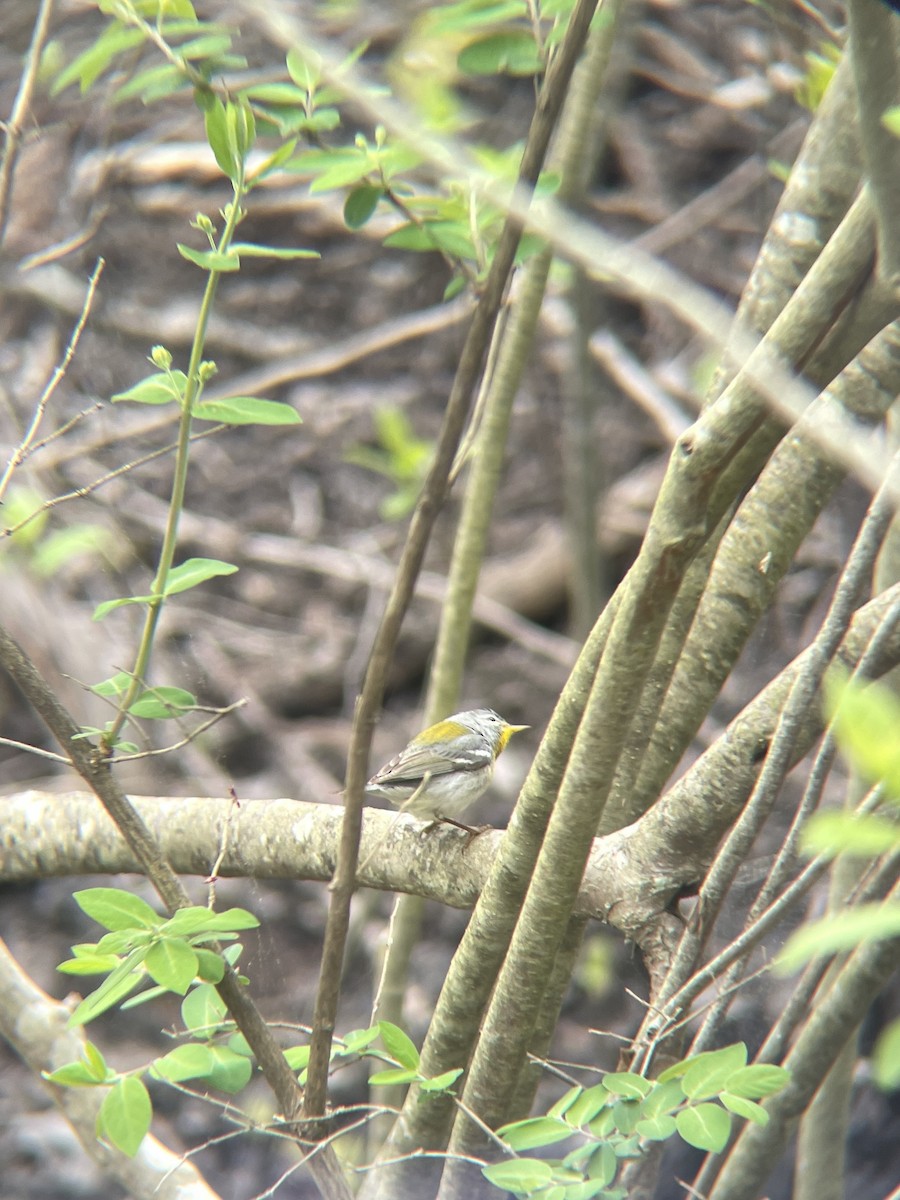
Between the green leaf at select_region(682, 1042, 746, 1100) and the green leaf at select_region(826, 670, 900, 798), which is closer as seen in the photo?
the green leaf at select_region(826, 670, 900, 798)

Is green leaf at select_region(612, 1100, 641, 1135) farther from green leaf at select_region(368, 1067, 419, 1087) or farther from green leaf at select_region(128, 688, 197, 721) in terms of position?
green leaf at select_region(128, 688, 197, 721)

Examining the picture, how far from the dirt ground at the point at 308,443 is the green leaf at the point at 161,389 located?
10.2 feet

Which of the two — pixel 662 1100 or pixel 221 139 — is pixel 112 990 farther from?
pixel 221 139

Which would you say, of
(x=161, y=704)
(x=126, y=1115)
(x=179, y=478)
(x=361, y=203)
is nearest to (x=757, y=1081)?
(x=126, y=1115)

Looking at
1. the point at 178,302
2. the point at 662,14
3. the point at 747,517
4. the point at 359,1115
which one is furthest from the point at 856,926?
the point at 662,14

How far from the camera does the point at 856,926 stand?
2.35 ft

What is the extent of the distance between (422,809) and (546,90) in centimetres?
186

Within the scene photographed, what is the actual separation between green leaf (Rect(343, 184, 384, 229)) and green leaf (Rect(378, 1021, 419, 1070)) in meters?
1.50

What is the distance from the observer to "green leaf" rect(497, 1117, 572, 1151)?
163cm

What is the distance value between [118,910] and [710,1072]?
0.89m

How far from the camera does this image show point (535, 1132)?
166cm

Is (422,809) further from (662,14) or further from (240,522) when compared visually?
(662,14)

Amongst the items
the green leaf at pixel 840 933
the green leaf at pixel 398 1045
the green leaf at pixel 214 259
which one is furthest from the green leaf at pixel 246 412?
the green leaf at pixel 840 933

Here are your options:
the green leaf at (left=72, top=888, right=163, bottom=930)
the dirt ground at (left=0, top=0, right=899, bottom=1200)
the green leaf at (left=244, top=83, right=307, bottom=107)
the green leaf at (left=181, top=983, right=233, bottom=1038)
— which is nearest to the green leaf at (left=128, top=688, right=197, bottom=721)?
the green leaf at (left=72, top=888, right=163, bottom=930)
